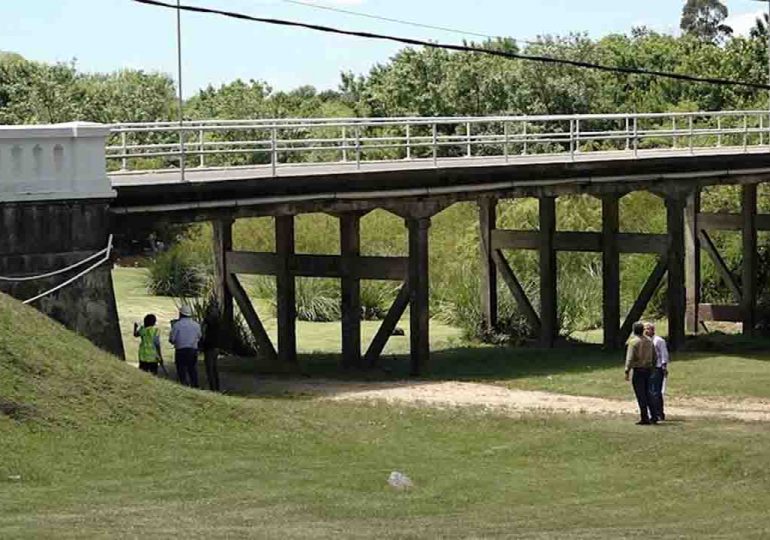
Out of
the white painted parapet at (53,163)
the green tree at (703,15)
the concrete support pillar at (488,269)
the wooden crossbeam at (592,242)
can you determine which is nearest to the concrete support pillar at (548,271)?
Answer: the wooden crossbeam at (592,242)

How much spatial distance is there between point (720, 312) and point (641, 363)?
18.1m

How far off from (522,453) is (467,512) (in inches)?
177

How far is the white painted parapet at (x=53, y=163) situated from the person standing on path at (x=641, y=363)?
7.73 m

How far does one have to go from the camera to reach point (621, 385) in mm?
32094

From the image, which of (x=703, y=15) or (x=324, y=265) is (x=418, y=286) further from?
(x=703, y=15)

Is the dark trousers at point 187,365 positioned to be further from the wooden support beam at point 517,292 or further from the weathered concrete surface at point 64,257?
the wooden support beam at point 517,292

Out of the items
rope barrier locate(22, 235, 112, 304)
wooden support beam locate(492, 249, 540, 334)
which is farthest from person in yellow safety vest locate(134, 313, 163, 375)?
wooden support beam locate(492, 249, 540, 334)

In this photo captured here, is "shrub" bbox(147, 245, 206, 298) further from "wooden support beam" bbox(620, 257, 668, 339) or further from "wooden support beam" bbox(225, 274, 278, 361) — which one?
"wooden support beam" bbox(620, 257, 668, 339)

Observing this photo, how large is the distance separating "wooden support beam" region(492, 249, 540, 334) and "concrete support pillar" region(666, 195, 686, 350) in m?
3.03

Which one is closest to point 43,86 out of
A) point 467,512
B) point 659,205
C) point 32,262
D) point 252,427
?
point 659,205

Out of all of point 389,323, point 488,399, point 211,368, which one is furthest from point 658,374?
point 389,323

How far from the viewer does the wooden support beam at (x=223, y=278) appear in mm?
36344

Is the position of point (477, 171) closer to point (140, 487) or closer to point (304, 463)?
point (304, 463)

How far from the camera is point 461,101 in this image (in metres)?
76.9
